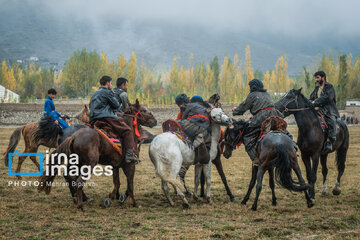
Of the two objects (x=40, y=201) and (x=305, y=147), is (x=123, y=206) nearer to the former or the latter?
(x=40, y=201)

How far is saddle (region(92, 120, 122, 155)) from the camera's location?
7.08m

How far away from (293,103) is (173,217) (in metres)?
3.55

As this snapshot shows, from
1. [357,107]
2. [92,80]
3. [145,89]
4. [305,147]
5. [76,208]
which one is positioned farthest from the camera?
[145,89]

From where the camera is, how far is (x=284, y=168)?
254 inches

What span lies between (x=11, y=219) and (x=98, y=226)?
1405 millimetres

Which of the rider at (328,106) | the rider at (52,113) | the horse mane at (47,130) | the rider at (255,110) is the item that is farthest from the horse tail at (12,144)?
the rider at (328,106)

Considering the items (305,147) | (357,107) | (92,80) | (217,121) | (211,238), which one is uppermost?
(92,80)

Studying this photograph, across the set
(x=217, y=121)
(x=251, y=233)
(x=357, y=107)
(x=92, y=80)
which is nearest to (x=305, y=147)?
(x=217, y=121)

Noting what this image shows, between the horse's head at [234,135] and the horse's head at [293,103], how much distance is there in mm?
902

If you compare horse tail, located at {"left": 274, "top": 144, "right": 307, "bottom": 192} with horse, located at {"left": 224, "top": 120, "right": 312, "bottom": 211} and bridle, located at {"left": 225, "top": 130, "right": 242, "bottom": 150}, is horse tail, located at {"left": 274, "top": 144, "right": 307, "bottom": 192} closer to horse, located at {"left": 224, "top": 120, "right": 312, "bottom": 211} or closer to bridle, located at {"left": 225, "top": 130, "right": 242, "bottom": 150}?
horse, located at {"left": 224, "top": 120, "right": 312, "bottom": 211}

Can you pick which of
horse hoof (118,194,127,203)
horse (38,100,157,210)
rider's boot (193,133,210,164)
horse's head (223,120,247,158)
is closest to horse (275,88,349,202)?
horse's head (223,120,247,158)

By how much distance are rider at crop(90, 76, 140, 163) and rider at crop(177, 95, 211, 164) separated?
3.47 feet

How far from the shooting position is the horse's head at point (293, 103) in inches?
319

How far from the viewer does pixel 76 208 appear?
686 cm
